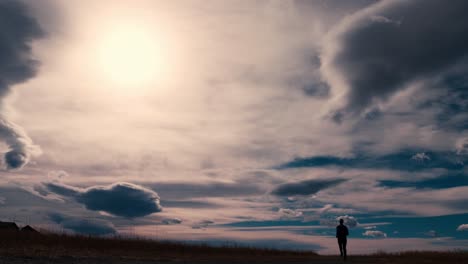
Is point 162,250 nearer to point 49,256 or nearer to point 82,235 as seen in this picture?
point 82,235

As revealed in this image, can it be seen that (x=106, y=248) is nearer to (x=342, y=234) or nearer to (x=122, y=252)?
(x=122, y=252)

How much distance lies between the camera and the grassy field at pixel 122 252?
21.5 m

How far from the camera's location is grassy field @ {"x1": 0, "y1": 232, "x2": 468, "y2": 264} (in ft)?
70.6

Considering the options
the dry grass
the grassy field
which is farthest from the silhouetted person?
the dry grass

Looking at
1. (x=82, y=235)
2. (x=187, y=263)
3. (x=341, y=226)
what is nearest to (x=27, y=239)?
(x=82, y=235)

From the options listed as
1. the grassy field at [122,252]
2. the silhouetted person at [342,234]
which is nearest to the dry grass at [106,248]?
the grassy field at [122,252]

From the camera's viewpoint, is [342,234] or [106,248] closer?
[342,234]

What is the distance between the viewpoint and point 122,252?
2808 centimetres

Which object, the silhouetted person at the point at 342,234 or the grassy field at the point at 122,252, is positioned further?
the silhouetted person at the point at 342,234

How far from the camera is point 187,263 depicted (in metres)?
22.6

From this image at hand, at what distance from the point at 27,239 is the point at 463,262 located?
3395 cm

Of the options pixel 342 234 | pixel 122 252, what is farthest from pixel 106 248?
pixel 342 234

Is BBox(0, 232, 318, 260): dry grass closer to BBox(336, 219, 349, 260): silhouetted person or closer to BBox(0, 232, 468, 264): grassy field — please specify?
BBox(0, 232, 468, 264): grassy field

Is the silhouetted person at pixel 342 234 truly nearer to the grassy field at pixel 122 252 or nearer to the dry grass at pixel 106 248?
the grassy field at pixel 122 252
